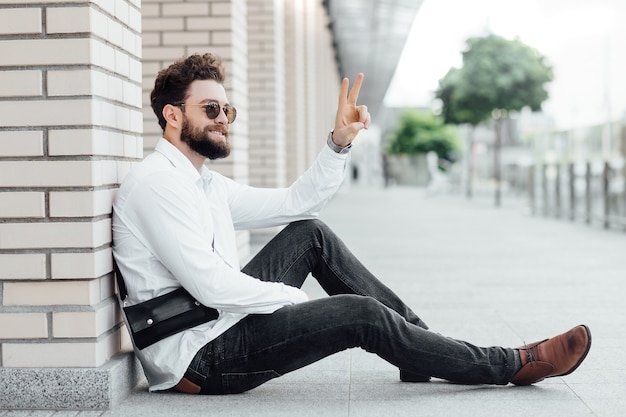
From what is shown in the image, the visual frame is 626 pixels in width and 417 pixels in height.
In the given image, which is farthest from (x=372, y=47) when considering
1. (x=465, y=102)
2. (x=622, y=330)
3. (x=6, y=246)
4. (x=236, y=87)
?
(x=6, y=246)

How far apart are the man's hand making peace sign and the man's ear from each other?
0.66 m

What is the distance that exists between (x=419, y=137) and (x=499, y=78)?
146 ft

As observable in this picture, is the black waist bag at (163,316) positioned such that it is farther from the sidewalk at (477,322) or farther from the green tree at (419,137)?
the green tree at (419,137)

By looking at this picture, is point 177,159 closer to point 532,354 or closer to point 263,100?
point 532,354

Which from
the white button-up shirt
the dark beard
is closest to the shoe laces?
the white button-up shirt

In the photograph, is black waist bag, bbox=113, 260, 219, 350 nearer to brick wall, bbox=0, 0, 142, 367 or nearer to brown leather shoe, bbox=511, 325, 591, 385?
brick wall, bbox=0, 0, 142, 367

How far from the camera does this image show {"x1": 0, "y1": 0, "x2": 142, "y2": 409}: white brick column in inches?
136

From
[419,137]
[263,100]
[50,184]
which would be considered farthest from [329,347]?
[419,137]

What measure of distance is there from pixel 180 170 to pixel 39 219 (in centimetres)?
56

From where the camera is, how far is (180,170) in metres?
3.63

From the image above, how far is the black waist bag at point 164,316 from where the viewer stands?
3473 mm

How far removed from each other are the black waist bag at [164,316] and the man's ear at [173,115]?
0.70m

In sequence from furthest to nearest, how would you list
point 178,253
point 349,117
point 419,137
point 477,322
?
point 419,137, point 477,322, point 349,117, point 178,253

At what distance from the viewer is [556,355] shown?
3.72 meters
